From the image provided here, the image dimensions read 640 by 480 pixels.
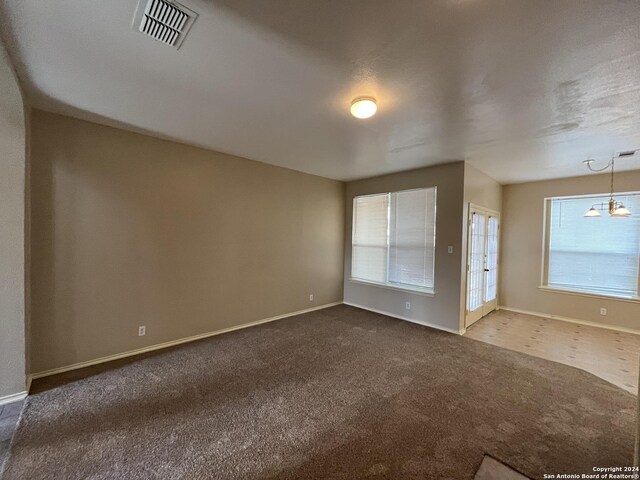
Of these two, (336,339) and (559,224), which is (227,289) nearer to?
(336,339)

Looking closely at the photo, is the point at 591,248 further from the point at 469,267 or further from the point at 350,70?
the point at 350,70

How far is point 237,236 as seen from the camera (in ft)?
13.6

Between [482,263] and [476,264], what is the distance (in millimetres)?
351

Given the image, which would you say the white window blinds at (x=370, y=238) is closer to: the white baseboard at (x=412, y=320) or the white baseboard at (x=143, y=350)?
the white baseboard at (x=412, y=320)

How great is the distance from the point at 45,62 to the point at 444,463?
3991mm

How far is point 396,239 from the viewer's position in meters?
5.00

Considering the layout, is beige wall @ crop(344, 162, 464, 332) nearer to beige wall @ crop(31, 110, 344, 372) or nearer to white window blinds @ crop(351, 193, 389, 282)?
white window blinds @ crop(351, 193, 389, 282)

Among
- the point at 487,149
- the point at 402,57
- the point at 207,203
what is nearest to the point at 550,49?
the point at 402,57

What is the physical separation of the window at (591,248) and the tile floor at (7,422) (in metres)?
7.50

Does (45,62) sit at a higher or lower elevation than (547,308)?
higher

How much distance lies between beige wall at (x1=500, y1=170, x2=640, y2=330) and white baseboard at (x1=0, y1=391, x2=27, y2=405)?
24.3ft

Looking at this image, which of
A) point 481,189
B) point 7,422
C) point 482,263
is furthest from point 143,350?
point 481,189

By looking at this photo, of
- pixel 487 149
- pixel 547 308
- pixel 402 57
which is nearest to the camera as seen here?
pixel 402 57

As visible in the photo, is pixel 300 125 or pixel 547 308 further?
pixel 547 308
